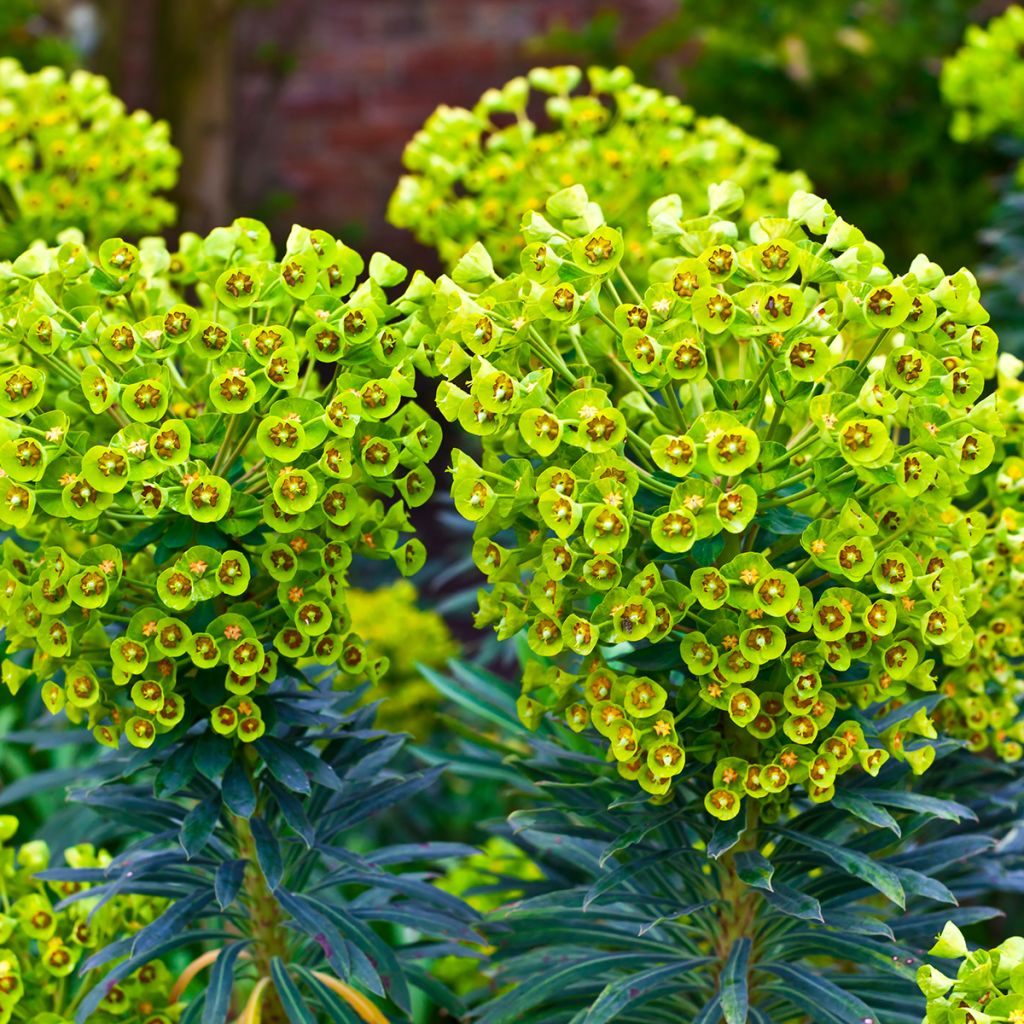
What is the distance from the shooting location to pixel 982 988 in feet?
4.79

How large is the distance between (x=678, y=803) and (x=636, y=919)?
0.21m

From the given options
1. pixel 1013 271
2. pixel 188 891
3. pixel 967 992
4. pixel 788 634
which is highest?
pixel 1013 271

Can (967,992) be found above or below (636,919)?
above

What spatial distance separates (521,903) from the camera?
75.4 inches

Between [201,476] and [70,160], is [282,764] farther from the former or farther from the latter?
[70,160]

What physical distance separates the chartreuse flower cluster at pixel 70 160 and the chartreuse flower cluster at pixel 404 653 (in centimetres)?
114

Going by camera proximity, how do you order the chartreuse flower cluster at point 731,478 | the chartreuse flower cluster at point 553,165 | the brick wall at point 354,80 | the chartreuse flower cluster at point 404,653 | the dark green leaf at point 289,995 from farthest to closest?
the brick wall at point 354,80 → the chartreuse flower cluster at point 404,653 → the chartreuse flower cluster at point 553,165 → the dark green leaf at point 289,995 → the chartreuse flower cluster at point 731,478

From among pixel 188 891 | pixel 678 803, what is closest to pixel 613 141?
pixel 678 803

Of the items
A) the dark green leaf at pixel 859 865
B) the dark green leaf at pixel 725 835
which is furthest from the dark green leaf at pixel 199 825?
the dark green leaf at pixel 859 865

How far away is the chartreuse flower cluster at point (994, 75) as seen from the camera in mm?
3518

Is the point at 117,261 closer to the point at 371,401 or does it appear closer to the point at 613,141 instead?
the point at 371,401

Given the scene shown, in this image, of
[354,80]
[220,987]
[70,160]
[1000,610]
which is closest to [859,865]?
[1000,610]

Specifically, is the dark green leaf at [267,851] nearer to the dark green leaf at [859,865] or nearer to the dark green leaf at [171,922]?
the dark green leaf at [171,922]

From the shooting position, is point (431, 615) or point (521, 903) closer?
point (521, 903)
